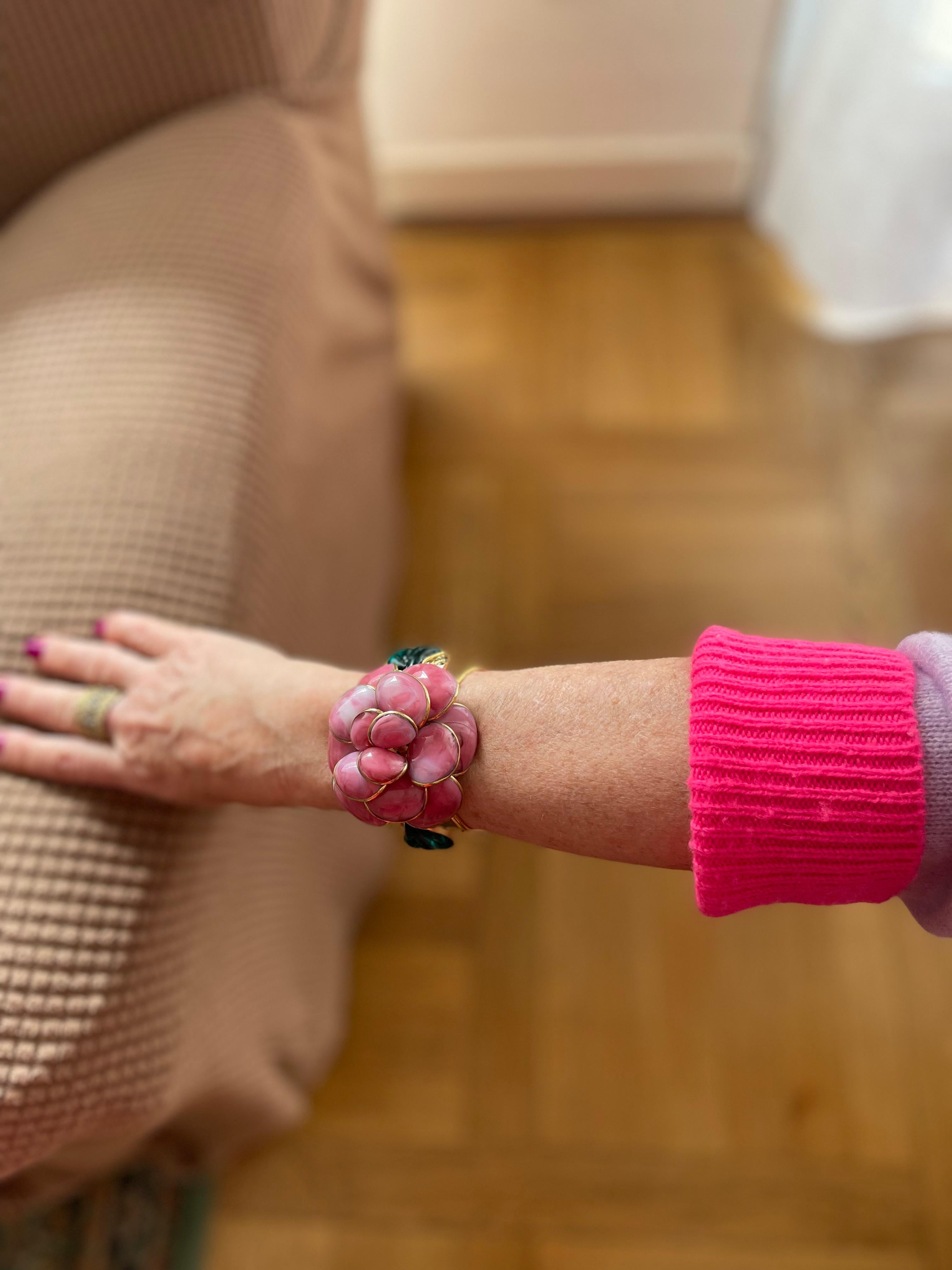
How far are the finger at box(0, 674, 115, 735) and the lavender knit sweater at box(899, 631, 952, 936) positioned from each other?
1.69 ft

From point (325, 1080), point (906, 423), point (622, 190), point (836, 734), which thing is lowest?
point (325, 1080)

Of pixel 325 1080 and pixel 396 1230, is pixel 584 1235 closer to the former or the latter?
pixel 396 1230

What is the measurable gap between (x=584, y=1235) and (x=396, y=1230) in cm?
20

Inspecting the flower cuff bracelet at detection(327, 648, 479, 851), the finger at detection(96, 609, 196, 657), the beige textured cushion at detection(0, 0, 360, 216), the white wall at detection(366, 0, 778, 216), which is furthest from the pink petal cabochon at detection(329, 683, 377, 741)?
the white wall at detection(366, 0, 778, 216)

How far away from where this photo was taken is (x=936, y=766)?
47 centimetres

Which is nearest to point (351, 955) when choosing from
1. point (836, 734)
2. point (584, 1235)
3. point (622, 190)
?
point (584, 1235)

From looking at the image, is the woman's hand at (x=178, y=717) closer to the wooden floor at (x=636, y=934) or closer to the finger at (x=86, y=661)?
the finger at (x=86, y=661)

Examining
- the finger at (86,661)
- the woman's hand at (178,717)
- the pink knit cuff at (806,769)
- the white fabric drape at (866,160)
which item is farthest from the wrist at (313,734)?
the white fabric drape at (866,160)

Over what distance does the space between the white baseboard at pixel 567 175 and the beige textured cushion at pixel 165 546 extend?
2.23 ft

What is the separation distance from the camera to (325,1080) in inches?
41.8

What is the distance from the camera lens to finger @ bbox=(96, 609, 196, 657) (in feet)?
2.05

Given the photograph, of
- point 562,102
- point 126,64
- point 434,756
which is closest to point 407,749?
point 434,756

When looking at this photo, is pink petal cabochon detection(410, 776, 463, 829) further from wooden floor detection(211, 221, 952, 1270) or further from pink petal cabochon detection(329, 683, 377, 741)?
wooden floor detection(211, 221, 952, 1270)

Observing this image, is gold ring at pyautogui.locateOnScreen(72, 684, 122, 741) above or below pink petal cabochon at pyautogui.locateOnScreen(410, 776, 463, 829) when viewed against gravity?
above
